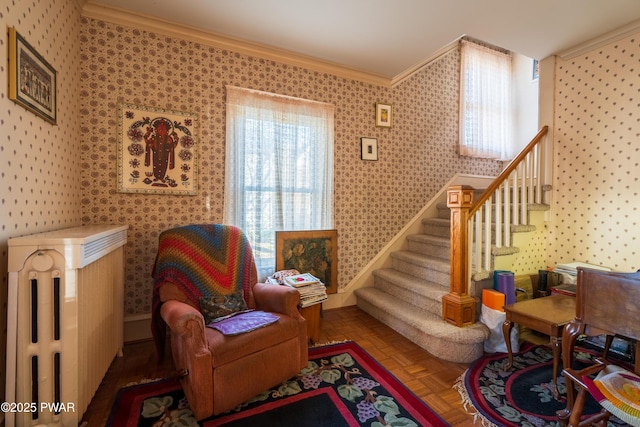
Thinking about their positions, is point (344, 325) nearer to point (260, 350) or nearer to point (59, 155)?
point (260, 350)

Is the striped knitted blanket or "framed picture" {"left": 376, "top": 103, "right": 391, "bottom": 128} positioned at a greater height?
"framed picture" {"left": 376, "top": 103, "right": 391, "bottom": 128}

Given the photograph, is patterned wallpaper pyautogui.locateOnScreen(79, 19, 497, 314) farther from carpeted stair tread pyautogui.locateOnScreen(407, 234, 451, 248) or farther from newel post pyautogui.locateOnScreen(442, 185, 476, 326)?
newel post pyautogui.locateOnScreen(442, 185, 476, 326)

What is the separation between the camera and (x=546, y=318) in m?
1.95

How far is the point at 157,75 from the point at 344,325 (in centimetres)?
291

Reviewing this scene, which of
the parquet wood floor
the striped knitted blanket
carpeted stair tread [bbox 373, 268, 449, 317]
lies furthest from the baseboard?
carpeted stair tread [bbox 373, 268, 449, 317]

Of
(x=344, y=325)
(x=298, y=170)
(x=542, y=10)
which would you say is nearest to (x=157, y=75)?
(x=298, y=170)

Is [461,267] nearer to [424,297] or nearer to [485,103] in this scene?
[424,297]

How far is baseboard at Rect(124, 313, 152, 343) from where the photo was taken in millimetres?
2510

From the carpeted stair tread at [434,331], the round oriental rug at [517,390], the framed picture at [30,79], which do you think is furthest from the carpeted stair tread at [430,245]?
the framed picture at [30,79]

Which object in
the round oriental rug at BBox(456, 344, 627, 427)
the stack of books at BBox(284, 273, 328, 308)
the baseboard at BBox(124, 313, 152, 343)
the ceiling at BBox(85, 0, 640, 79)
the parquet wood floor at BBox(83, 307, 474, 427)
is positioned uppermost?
the ceiling at BBox(85, 0, 640, 79)

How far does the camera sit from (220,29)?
2.60 meters

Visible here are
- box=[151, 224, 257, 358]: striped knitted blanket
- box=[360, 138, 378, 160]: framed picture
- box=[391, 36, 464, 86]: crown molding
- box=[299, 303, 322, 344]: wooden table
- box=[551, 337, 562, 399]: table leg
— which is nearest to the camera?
box=[551, 337, 562, 399]: table leg

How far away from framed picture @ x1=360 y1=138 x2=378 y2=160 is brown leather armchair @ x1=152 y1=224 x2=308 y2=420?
180 cm

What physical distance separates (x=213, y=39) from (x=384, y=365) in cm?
318
